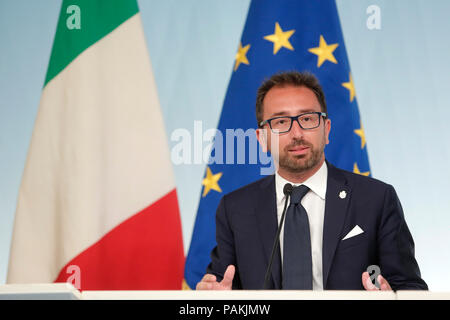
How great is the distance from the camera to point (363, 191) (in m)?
1.82

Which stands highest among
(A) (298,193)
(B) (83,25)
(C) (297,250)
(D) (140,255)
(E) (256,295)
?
(B) (83,25)

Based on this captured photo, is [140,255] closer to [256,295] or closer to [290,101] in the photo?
[290,101]

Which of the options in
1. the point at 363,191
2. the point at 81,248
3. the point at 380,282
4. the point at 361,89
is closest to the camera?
the point at 380,282

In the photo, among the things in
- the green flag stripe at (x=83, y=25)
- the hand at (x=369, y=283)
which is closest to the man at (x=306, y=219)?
the hand at (x=369, y=283)

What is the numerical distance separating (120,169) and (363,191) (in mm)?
1420

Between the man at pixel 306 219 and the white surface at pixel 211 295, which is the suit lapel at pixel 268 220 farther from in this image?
the white surface at pixel 211 295

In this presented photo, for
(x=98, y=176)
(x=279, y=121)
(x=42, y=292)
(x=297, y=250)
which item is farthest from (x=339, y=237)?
(x=98, y=176)

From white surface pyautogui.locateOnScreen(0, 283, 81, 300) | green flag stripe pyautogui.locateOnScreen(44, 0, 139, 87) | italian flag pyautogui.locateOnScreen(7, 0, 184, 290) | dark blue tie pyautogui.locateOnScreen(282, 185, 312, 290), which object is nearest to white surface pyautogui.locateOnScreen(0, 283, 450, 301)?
white surface pyautogui.locateOnScreen(0, 283, 81, 300)

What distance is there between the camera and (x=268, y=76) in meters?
2.79

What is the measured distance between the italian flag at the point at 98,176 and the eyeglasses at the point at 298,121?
3.32 feet

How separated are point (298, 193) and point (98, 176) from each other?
4.41 feet
